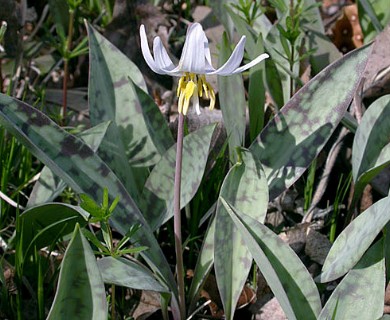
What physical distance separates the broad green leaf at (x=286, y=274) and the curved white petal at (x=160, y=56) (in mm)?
330

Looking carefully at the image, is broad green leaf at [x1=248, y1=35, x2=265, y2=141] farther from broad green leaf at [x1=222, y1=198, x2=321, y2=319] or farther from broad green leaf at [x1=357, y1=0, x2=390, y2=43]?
broad green leaf at [x1=222, y1=198, x2=321, y2=319]

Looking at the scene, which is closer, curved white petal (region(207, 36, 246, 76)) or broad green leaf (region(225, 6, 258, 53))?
curved white petal (region(207, 36, 246, 76))

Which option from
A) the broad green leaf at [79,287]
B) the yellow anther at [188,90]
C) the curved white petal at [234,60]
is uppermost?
the curved white petal at [234,60]

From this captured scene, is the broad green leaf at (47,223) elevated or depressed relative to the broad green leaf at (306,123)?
depressed

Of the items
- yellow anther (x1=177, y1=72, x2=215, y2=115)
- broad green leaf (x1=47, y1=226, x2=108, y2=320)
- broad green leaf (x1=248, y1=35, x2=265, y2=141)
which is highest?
yellow anther (x1=177, y1=72, x2=215, y2=115)

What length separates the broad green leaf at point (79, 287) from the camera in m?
1.29

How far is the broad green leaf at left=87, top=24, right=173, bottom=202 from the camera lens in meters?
1.98

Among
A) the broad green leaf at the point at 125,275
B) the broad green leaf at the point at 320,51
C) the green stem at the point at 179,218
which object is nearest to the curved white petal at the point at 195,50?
the green stem at the point at 179,218

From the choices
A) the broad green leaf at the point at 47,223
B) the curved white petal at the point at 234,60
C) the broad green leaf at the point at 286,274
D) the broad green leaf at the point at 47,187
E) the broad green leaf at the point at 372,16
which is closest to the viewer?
the curved white petal at the point at 234,60

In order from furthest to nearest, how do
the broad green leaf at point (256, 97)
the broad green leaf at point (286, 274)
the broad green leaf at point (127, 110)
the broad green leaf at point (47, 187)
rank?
the broad green leaf at point (256, 97) → the broad green leaf at point (127, 110) → the broad green leaf at point (47, 187) → the broad green leaf at point (286, 274)

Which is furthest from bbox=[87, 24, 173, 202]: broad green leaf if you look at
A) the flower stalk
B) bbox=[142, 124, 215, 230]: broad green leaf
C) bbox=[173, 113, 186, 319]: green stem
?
the flower stalk

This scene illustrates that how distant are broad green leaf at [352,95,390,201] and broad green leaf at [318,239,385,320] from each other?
0.37 m

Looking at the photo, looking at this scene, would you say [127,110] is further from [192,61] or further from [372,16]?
[372,16]

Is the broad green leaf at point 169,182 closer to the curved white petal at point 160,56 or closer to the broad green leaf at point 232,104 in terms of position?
the broad green leaf at point 232,104
